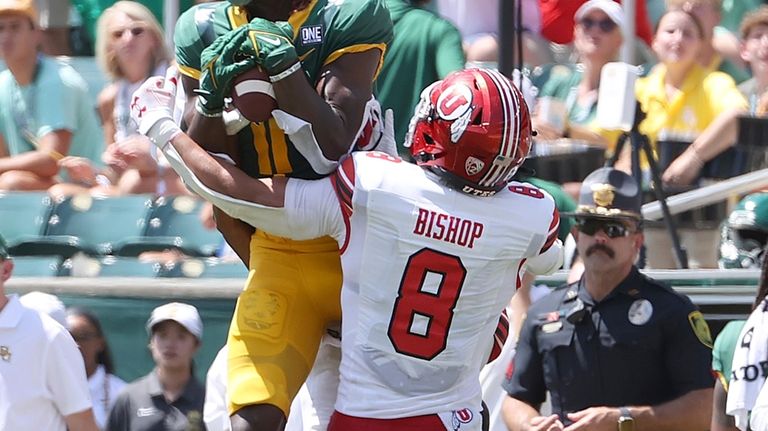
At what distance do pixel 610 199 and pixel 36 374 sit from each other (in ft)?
6.77

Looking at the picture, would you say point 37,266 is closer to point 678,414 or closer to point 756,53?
point 678,414

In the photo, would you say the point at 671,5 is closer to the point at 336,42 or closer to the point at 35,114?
the point at 35,114

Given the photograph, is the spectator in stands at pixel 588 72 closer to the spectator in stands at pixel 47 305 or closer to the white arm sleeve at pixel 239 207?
the spectator in stands at pixel 47 305

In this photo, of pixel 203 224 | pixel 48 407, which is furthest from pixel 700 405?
pixel 203 224

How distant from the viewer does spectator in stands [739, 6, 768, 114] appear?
769cm

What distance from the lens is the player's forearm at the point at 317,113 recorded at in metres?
4.32

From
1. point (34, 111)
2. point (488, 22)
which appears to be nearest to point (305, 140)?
point (34, 111)

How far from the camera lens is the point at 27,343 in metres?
5.84

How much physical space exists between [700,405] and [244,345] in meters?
1.96

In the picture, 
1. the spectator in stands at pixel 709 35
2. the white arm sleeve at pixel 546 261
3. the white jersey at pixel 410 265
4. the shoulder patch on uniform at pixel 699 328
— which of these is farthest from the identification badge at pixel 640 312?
the spectator in stands at pixel 709 35

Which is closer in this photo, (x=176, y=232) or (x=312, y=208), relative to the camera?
(x=312, y=208)

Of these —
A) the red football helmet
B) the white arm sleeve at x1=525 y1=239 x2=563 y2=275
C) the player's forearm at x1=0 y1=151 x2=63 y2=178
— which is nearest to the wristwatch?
the white arm sleeve at x1=525 y1=239 x2=563 y2=275

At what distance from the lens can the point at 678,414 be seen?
19.0 ft

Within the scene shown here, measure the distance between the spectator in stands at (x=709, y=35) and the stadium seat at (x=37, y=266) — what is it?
304 cm
